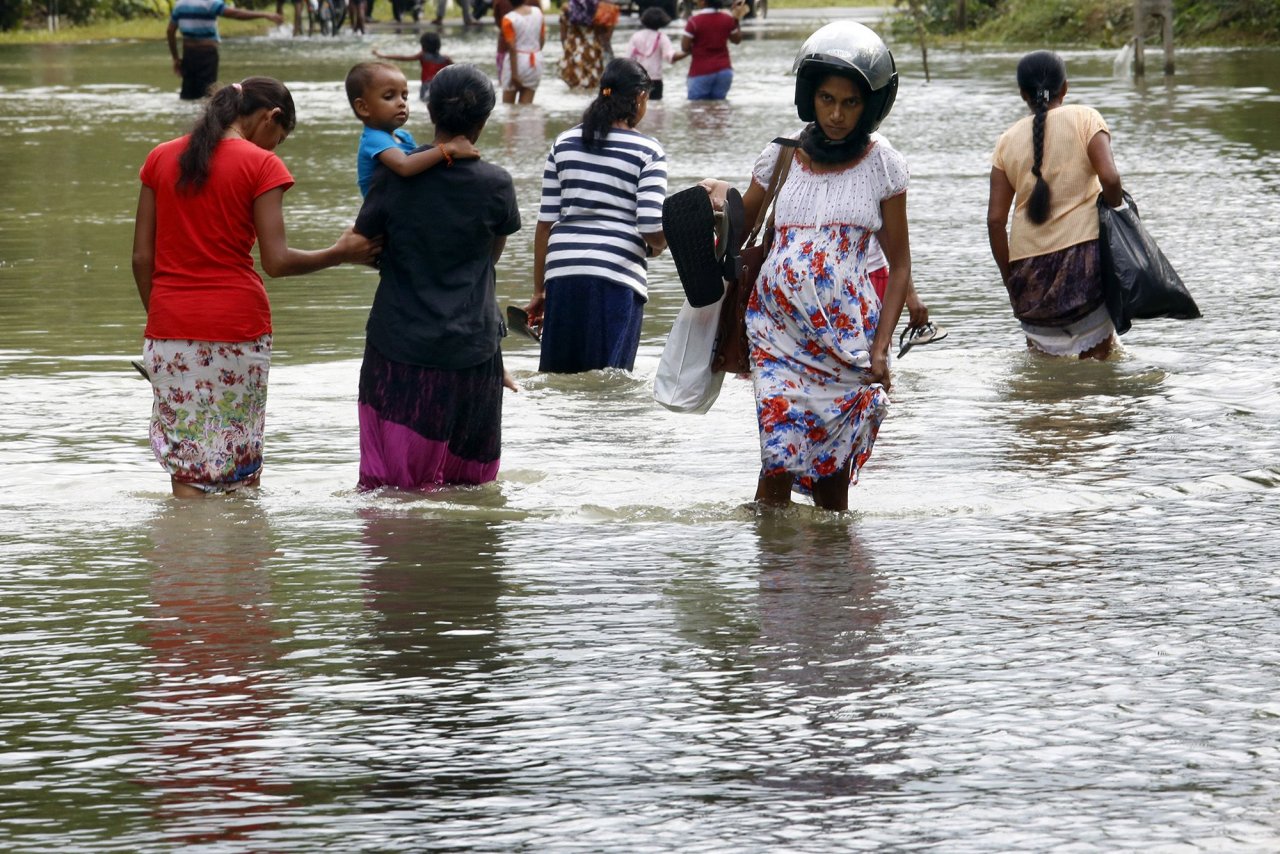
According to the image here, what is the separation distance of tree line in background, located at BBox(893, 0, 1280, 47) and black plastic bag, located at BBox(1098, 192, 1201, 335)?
20434mm

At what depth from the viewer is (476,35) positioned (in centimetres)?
4588

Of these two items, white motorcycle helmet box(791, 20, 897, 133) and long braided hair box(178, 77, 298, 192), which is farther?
long braided hair box(178, 77, 298, 192)

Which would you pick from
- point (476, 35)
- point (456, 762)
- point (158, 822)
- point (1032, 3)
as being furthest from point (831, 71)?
point (476, 35)

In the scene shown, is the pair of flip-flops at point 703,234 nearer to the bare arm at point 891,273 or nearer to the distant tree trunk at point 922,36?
the bare arm at point 891,273

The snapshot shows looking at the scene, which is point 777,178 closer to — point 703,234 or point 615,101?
point 703,234

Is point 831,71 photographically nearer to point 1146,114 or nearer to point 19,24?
point 1146,114

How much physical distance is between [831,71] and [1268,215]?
8493 millimetres

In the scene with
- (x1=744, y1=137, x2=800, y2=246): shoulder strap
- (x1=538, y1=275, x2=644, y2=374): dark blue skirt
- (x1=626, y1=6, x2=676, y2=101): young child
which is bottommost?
(x1=538, y1=275, x2=644, y2=374): dark blue skirt

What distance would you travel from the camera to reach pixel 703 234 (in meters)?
6.32

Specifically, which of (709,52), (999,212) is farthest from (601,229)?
(709,52)

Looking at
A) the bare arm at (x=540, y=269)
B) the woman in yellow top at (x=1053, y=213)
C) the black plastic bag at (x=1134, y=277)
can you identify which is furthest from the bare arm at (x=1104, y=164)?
the bare arm at (x=540, y=269)

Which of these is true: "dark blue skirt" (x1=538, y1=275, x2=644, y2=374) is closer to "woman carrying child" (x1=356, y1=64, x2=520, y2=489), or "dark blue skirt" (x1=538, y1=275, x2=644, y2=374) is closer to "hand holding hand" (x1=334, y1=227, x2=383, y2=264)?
"woman carrying child" (x1=356, y1=64, x2=520, y2=489)

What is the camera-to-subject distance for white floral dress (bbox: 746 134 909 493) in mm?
6312

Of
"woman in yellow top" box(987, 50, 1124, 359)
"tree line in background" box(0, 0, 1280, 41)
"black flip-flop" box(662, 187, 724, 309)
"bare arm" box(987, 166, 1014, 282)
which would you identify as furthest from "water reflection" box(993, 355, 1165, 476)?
"tree line in background" box(0, 0, 1280, 41)
